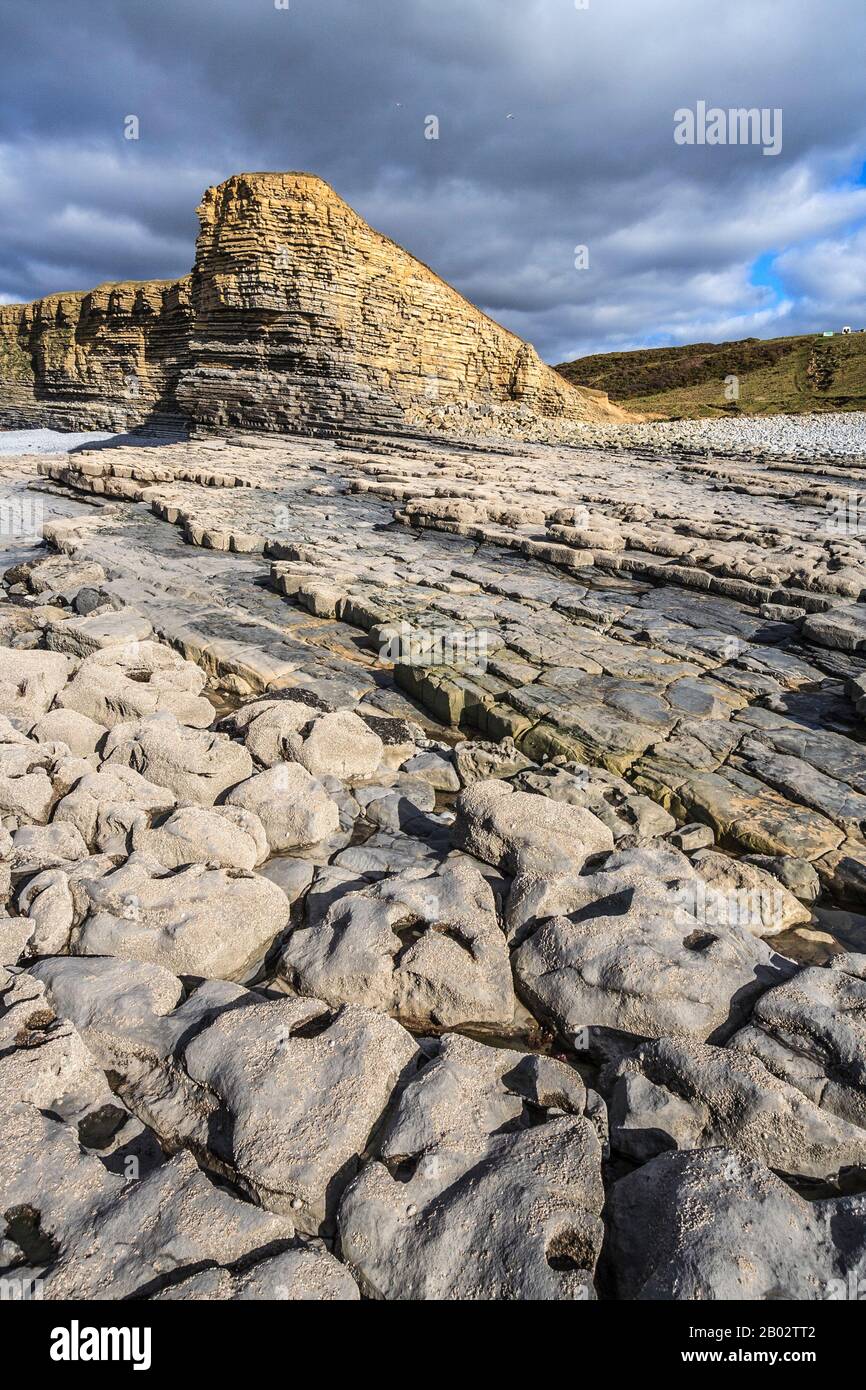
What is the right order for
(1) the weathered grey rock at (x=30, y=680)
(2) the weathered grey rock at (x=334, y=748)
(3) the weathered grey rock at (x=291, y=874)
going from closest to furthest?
1. (3) the weathered grey rock at (x=291, y=874)
2. (2) the weathered grey rock at (x=334, y=748)
3. (1) the weathered grey rock at (x=30, y=680)

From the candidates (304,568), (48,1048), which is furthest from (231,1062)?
(304,568)

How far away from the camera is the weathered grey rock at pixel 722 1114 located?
2.18 meters

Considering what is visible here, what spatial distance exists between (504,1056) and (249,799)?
2.07 metres

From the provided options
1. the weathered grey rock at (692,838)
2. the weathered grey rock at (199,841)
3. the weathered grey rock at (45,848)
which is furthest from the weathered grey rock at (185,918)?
the weathered grey rock at (692,838)

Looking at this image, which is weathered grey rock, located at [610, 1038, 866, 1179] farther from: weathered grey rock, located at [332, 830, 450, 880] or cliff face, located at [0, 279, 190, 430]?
cliff face, located at [0, 279, 190, 430]

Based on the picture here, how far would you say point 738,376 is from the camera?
238 feet

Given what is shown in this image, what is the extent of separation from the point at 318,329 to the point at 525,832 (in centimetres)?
3445

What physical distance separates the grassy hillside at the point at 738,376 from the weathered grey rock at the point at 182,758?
5529cm

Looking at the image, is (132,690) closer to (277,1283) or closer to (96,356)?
(277,1283)

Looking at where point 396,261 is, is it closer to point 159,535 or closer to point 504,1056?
point 159,535

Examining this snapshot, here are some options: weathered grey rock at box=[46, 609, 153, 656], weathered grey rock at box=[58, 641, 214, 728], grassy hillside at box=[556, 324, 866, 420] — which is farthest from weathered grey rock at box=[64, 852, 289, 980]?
grassy hillside at box=[556, 324, 866, 420]

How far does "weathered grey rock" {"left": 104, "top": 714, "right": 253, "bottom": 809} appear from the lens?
13.5ft

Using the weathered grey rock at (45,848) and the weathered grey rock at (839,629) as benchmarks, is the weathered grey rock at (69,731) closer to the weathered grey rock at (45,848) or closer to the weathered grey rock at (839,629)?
the weathered grey rock at (45,848)
